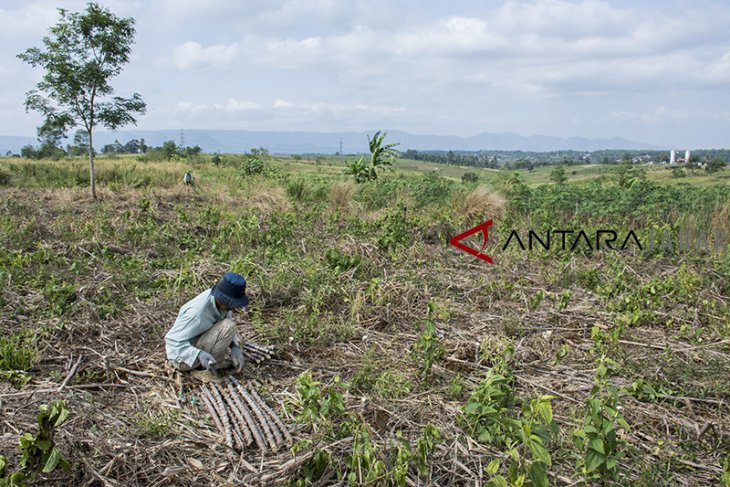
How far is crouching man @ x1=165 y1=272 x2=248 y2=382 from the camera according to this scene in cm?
350

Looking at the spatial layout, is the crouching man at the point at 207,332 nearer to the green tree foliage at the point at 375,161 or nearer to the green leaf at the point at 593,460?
the green leaf at the point at 593,460

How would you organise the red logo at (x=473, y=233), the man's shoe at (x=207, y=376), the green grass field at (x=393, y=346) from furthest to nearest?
the red logo at (x=473, y=233), the man's shoe at (x=207, y=376), the green grass field at (x=393, y=346)

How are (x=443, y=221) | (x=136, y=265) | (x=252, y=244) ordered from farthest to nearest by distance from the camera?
(x=443, y=221) < (x=252, y=244) < (x=136, y=265)

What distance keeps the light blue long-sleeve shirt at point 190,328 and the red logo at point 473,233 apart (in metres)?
3.99

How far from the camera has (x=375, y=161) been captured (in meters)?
13.9

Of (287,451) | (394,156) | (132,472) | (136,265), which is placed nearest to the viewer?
(132,472)

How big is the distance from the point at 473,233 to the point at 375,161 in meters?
6.30

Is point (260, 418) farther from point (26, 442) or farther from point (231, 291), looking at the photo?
point (26, 442)

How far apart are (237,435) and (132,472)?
56 centimetres

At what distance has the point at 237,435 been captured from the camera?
3012mm

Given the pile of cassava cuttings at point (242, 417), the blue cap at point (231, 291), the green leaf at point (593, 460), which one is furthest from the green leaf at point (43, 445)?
the green leaf at point (593, 460)

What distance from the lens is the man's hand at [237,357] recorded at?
145 inches

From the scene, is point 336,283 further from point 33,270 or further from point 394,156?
point 394,156

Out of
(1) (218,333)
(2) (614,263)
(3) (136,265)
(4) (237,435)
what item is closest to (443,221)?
(2) (614,263)
